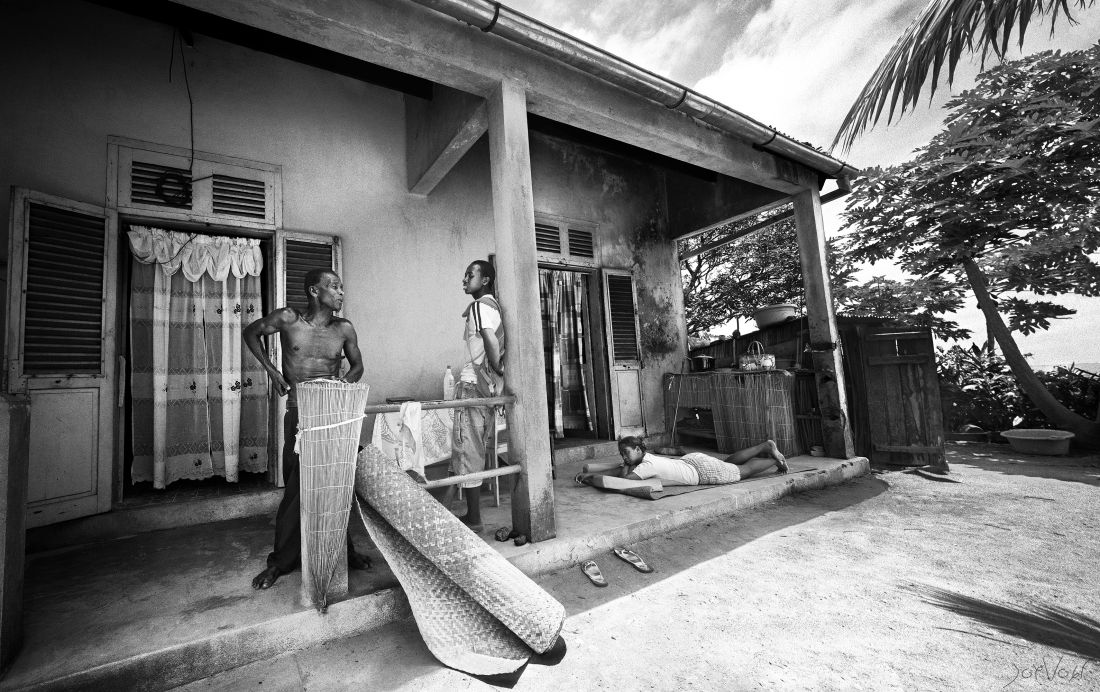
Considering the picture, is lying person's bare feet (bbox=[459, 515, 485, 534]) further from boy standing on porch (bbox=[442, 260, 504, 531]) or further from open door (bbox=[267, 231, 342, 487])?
open door (bbox=[267, 231, 342, 487])

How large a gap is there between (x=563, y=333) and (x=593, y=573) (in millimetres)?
3958

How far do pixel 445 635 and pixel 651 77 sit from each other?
401 centimetres

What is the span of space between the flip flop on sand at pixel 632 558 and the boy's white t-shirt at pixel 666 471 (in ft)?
3.56

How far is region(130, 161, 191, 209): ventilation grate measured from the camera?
3.60 m

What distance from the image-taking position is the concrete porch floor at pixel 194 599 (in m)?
1.80

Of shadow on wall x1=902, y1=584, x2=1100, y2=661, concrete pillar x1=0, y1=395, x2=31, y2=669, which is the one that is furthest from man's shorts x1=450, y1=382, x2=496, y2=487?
shadow on wall x1=902, y1=584, x2=1100, y2=661

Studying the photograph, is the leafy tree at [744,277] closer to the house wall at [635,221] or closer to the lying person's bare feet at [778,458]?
the house wall at [635,221]

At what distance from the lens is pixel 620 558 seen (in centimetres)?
300

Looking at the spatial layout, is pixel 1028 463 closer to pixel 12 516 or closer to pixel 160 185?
pixel 12 516

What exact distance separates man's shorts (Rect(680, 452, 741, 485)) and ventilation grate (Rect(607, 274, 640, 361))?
6.96 feet

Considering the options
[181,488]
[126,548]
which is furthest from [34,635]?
[181,488]

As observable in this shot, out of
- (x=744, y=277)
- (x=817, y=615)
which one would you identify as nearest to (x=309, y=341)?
(x=817, y=615)

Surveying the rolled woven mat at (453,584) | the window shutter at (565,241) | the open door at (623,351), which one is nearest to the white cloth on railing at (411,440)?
the rolled woven mat at (453,584)

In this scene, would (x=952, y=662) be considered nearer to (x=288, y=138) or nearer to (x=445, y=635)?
(x=445, y=635)
